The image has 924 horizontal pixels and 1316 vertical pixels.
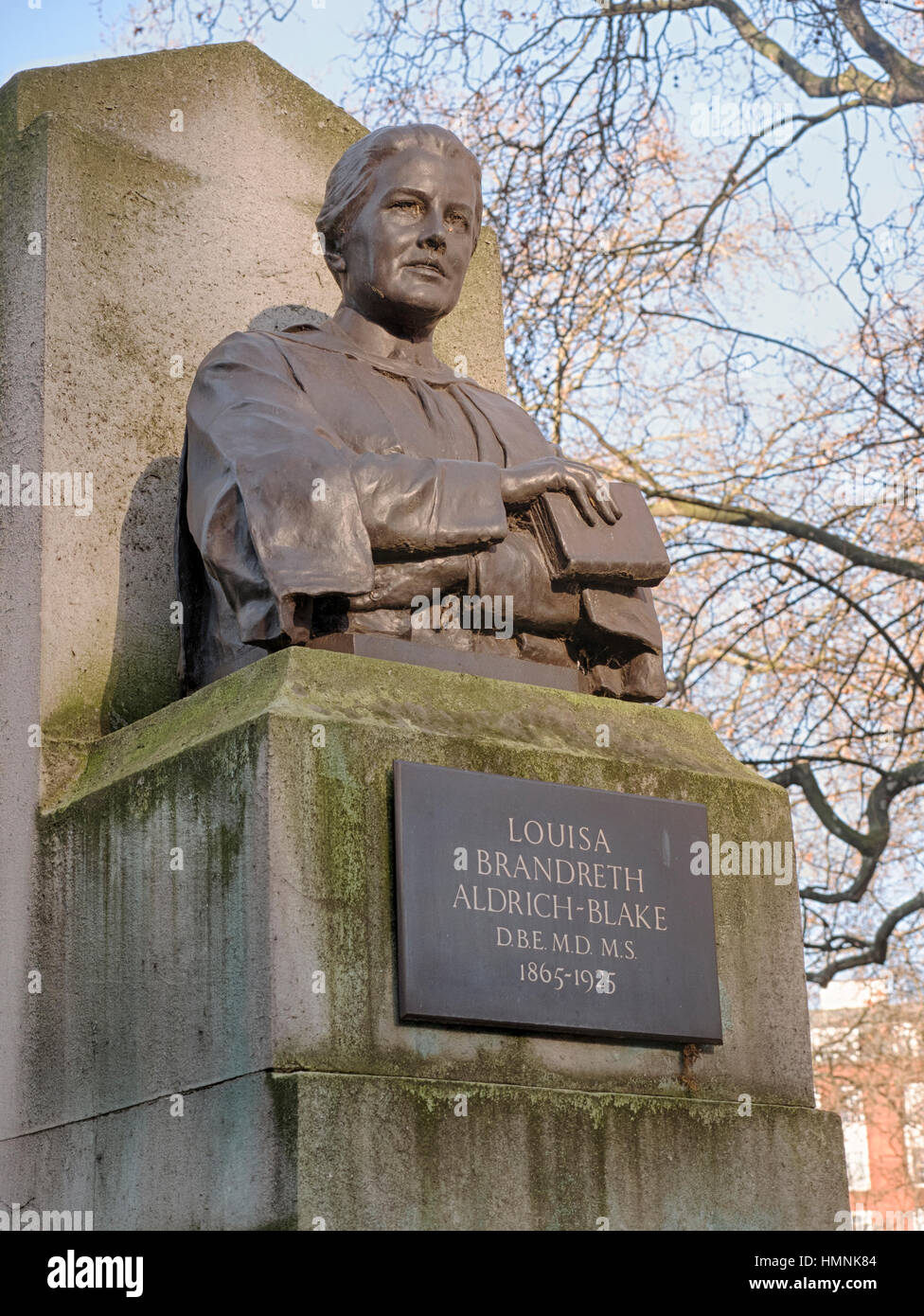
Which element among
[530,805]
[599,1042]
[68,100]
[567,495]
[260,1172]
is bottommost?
[260,1172]

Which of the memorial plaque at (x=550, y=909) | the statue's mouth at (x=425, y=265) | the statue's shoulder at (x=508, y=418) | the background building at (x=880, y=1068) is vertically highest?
the statue's mouth at (x=425, y=265)

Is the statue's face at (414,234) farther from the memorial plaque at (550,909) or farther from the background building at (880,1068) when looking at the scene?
the background building at (880,1068)

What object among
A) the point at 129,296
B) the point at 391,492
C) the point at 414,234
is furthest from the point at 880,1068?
the point at 391,492

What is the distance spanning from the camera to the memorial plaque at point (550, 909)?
452cm

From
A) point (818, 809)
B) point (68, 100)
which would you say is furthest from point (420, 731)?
point (818, 809)

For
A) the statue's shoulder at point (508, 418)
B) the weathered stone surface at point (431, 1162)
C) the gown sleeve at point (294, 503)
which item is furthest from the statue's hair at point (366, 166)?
the weathered stone surface at point (431, 1162)

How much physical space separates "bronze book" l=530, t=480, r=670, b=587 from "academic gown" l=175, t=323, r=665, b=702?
6cm

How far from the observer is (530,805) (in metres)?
4.80

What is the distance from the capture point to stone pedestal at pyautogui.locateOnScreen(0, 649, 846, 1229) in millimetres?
4234

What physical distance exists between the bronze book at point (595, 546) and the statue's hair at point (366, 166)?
970 millimetres

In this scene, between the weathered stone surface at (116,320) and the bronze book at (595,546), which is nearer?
the bronze book at (595,546)

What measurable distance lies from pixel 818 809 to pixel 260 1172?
7.66m

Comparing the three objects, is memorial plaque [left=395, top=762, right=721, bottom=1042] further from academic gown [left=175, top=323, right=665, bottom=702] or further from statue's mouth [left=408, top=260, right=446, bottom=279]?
statue's mouth [left=408, top=260, right=446, bottom=279]
